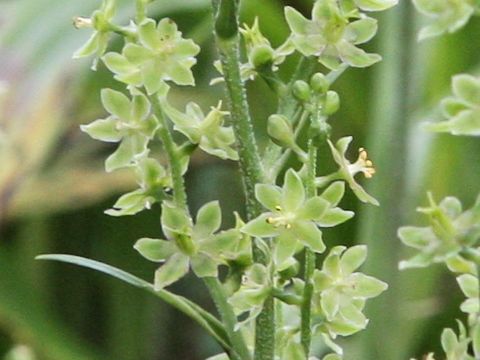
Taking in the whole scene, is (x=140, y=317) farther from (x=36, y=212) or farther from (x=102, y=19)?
(x=102, y=19)

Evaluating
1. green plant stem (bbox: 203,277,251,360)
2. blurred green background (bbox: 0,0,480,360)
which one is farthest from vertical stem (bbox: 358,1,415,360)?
green plant stem (bbox: 203,277,251,360)

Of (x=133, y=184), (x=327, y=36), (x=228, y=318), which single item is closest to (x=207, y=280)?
(x=228, y=318)

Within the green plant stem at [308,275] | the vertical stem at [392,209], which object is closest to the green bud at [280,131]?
the green plant stem at [308,275]

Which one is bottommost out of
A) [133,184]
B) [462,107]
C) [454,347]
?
[133,184]

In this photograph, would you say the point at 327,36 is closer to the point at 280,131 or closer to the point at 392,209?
the point at 280,131

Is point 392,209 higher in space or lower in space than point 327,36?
lower

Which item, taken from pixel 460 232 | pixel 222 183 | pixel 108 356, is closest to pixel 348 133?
pixel 222 183
